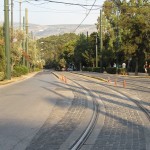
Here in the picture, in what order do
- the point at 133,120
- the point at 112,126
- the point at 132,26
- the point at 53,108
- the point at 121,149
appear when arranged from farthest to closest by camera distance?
the point at 132,26 → the point at 53,108 → the point at 133,120 → the point at 112,126 → the point at 121,149

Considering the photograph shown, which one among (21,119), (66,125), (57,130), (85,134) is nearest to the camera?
(85,134)

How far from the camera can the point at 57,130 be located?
1147cm

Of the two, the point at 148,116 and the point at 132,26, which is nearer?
the point at 148,116

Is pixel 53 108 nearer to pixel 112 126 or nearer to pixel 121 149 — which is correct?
pixel 112 126

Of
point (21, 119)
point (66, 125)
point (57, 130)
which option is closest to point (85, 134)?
point (57, 130)

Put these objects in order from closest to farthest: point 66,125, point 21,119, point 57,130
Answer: point 57,130
point 66,125
point 21,119

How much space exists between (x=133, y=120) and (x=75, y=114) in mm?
2449

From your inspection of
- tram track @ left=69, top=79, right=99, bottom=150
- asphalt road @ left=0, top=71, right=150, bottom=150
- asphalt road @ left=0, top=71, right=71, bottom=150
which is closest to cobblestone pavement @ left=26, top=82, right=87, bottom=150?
asphalt road @ left=0, top=71, right=150, bottom=150

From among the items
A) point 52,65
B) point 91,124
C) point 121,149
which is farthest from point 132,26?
point 52,65

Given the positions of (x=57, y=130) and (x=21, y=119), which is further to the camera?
(x=21, y=119)

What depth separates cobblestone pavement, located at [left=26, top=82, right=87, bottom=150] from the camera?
9523 millimetres

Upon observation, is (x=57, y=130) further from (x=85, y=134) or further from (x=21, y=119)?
(x=21, y=119)

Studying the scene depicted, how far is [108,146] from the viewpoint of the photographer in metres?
9.17

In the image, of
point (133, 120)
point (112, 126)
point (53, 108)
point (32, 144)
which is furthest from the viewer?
point (53, 108)
